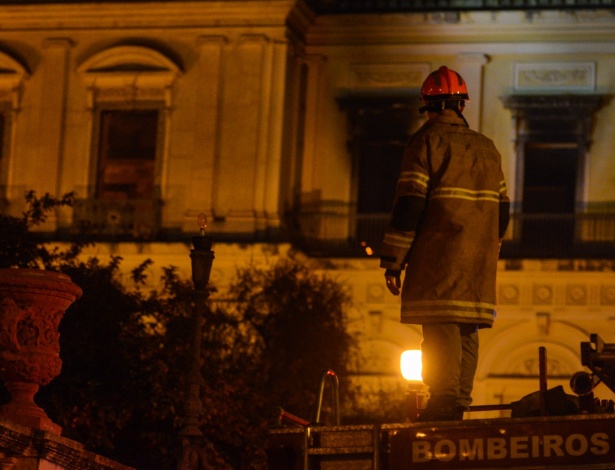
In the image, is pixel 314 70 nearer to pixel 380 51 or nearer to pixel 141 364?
pixel 380 51

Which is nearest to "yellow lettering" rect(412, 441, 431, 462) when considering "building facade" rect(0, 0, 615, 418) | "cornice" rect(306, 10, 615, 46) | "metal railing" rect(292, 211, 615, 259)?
"building facade" rect(0, 0, 615, 418)

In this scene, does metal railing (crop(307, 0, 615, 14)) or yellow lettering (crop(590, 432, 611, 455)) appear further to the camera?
metal railing (crop(307, 0, 615, 14))

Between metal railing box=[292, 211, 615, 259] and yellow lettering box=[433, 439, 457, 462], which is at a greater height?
metal railing box=[292, 211, 615, 259]

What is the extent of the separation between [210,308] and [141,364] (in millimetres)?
5330

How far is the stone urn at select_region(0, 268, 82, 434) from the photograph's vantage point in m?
14.6

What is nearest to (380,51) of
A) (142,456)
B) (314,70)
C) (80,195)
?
(314,70)

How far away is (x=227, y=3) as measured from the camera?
35875 millimetres

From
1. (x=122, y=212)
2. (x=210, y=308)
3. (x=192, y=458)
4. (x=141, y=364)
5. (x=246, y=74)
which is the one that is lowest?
(x=192, y=458)

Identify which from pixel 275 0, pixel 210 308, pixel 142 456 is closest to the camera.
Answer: pixel 142 456

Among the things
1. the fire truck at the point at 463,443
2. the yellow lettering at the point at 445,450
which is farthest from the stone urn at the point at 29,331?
the yellow lettering at the point at 445,450

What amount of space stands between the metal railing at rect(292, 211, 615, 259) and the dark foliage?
8.49 feet

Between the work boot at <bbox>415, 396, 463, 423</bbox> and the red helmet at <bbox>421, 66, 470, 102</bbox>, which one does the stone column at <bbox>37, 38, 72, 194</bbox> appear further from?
the work boot at <bbox>415, 396, 463, 423</bbox>

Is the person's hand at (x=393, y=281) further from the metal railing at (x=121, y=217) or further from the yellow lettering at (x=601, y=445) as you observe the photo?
the metal railing at (x=121, y=217)

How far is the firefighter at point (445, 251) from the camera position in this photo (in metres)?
10.7
